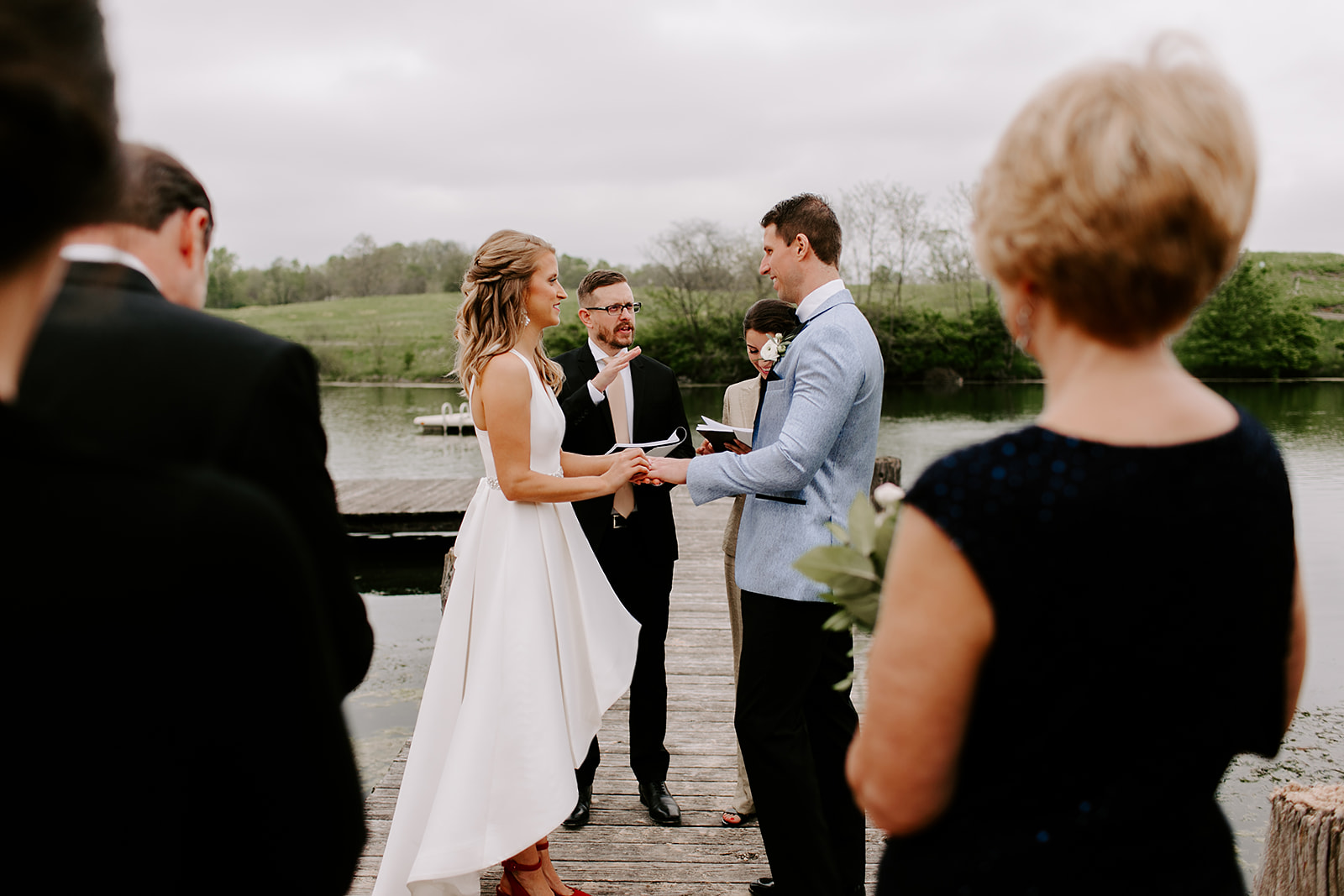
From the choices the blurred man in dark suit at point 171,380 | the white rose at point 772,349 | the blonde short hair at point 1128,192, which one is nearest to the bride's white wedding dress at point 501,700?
the white rose at point 772,349

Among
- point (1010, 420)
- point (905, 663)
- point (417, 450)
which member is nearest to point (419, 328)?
point (417, 450)

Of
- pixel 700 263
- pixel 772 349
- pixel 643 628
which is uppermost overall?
pixel 700 263

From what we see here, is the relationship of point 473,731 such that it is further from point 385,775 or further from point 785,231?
point 785,231

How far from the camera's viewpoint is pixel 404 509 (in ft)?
41.7

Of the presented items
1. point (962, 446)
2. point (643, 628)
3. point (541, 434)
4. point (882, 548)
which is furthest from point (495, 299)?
point (962, 446)

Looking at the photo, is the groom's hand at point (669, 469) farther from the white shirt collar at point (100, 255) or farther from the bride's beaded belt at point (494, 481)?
the white shirt collar at point (100, 255)

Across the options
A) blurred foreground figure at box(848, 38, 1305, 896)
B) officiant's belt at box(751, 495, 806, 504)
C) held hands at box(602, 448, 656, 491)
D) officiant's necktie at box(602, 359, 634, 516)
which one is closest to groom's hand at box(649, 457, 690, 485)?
held hands at box(602, 448, 656, 491)

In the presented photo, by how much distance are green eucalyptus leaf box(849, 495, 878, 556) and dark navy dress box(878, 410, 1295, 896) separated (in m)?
0.47

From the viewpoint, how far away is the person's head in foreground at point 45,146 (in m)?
0.71

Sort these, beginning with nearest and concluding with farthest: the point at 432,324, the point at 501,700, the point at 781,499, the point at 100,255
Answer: the point at 100,255
the point at 781,499
the point at 501,700
the point at 432,324

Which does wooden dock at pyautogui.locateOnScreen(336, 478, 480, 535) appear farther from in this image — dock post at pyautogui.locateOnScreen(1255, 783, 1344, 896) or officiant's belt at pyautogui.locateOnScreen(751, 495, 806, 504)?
dock post at pyautogui.locateOnScreen(1255, 783, 1344, 896)

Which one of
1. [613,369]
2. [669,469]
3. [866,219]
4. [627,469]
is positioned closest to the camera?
[669,469]

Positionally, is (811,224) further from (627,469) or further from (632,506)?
(632,506)

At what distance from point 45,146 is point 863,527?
4.28 ft
